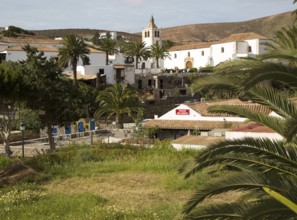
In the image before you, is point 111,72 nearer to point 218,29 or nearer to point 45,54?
point 45,54

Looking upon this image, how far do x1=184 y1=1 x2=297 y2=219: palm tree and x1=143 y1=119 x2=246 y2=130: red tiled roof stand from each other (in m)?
24.5

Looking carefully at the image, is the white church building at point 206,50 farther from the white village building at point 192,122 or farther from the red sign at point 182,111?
the white village building at point 192,122

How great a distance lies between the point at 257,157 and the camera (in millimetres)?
5770

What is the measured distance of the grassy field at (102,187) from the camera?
10.8 metres

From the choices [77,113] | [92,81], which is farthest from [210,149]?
[92,81]

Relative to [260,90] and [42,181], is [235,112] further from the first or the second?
[42,181]

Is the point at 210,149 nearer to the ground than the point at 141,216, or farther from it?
farther from it

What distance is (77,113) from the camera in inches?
1212

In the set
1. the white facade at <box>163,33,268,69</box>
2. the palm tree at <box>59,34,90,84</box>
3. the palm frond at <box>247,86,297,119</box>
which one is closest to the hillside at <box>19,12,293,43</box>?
the white facade at <box>163,33,268,69</box>

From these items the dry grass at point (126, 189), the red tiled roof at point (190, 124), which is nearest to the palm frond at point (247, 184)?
the dry grass at point (126, 189)

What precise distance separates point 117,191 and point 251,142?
27.4 ft

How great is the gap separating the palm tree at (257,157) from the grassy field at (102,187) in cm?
242

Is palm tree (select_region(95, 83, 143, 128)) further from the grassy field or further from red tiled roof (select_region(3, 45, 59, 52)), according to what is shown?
the grassy field

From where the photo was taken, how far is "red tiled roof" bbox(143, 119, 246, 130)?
30.9 metres
